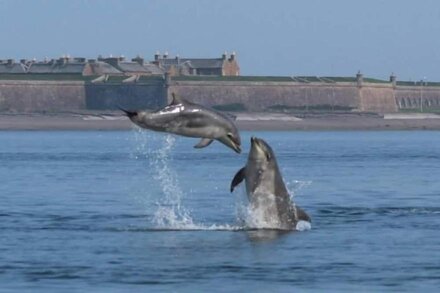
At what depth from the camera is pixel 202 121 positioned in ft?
76.9

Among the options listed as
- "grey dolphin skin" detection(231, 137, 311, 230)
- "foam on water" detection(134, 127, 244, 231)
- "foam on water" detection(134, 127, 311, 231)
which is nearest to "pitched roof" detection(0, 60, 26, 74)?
"foam on water" detection(134, 127, 244, 231)

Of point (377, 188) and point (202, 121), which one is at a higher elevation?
point (202, 121)

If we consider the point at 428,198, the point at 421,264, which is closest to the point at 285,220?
the point at 421,264

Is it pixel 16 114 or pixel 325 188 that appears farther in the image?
pixel 16 114

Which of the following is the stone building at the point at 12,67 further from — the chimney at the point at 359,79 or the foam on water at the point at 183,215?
Answer: the foam on water at the point at 183,215

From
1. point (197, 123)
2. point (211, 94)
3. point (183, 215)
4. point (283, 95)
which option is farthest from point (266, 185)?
point (283, 95)

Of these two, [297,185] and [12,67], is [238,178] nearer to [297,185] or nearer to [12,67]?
[297,185]

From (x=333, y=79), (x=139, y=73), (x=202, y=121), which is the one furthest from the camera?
(x=333, y=79)

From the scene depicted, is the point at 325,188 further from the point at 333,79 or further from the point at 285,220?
the point at 333,79

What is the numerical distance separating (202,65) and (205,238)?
5323 inches

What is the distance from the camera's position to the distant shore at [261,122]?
135 m

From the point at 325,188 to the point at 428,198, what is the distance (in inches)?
168

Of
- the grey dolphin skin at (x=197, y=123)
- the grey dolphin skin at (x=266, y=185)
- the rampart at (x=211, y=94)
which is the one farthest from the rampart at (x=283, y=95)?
the grey dolphin skin at (x=197, y=123)

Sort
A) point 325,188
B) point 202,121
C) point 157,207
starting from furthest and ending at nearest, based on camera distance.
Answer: point 325,188 → point 157,207 → point 202,121
